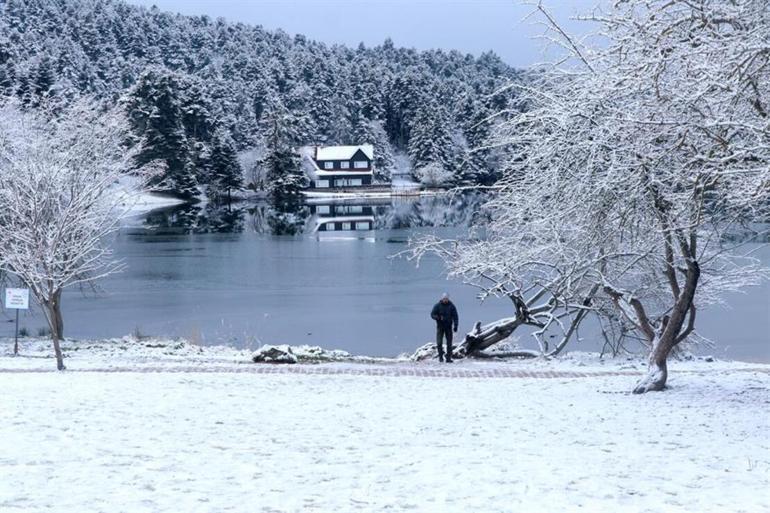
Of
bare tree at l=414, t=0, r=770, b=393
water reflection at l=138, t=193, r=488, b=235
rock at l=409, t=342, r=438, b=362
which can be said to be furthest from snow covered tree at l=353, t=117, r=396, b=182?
bare tree at l=414, t=0, r=770, b=393

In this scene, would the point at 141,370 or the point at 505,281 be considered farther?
the point at 505,281

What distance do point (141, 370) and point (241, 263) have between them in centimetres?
2335

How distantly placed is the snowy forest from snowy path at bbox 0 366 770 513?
3655 cm

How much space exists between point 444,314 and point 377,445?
29.4ft

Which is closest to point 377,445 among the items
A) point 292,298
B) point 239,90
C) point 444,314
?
point 444,314

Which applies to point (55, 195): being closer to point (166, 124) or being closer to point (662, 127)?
point (662, 127)

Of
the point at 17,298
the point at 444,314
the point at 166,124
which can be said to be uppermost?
the point at 166,124

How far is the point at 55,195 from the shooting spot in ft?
51.4

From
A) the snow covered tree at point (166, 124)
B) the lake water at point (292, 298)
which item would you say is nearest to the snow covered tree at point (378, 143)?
the snow covered tree at point (166, 124)

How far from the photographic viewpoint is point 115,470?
6.04m

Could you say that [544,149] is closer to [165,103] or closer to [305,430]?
[305,430]

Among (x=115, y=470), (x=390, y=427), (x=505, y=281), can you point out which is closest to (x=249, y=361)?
(x=505, y=281)

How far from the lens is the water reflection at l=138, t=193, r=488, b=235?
169 feet

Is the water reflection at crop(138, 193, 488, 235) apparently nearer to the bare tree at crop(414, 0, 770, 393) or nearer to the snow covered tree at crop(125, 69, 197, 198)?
the snow covered tree at crop(125, 69, 197, 198)
